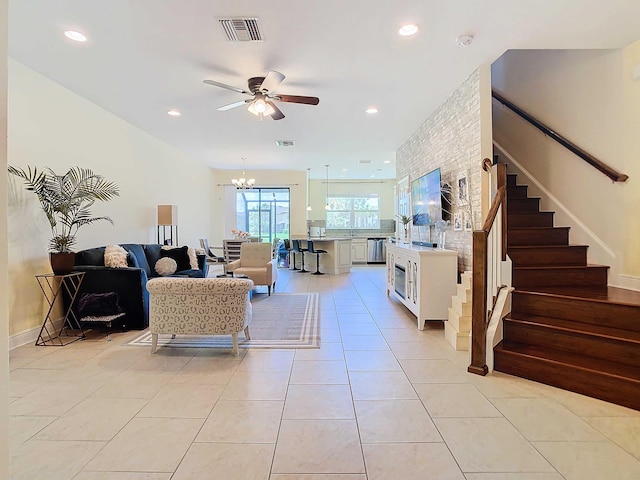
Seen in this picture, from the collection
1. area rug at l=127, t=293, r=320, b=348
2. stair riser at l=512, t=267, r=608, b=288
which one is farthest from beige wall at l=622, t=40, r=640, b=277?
area rug at l=127, t=293, r=320, b=348

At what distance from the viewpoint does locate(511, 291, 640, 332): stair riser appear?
2.60 meters

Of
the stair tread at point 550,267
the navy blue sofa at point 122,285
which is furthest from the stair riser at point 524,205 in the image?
the navy blue sofa at point 122,285

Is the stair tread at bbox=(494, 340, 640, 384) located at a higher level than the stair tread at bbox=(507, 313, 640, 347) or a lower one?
Answer: lower

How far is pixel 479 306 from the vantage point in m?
2.78

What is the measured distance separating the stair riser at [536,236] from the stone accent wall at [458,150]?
52 centimetres

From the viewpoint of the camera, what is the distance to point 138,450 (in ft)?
5.98

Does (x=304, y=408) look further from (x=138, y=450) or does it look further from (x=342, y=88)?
(x=342, y=88)

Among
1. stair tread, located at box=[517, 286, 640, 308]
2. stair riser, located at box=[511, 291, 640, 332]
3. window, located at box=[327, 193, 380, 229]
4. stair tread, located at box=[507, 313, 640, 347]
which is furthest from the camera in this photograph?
window, located at box=[327, 193, 380, 229]

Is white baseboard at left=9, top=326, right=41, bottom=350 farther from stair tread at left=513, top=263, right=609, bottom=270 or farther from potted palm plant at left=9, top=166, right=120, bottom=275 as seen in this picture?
stair tread at left=513, top=263, right=609, bottom=270

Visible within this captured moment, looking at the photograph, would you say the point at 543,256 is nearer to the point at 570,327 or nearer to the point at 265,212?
the point at 570,327

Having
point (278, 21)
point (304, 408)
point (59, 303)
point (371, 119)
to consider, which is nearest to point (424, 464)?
point (304, 408)

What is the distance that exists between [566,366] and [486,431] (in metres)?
1.00

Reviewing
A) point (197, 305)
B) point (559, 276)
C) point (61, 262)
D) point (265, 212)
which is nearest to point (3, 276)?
point (197, 305)

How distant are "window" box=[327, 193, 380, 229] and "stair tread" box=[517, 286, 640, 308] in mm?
8504
